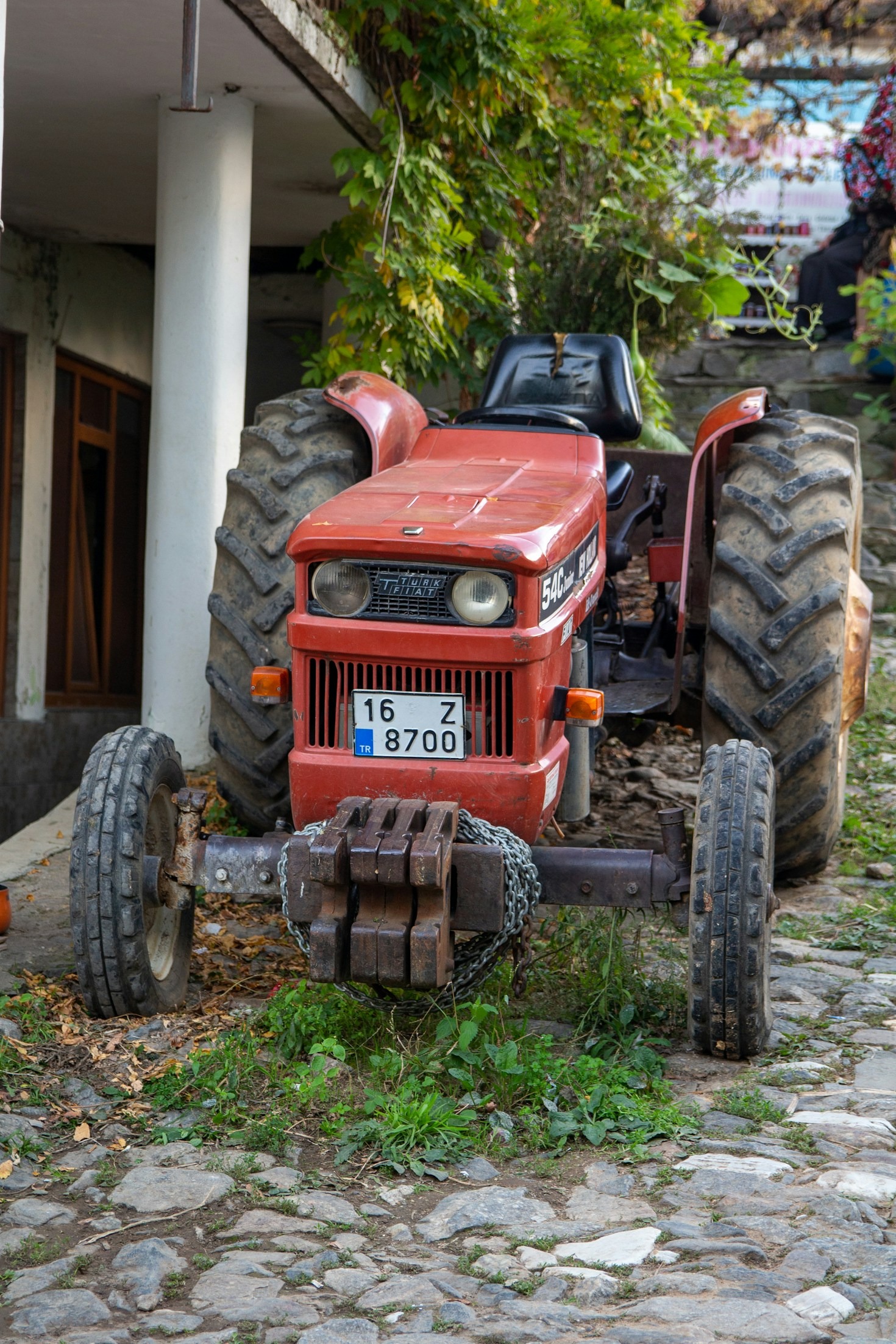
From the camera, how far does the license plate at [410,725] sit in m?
3.15

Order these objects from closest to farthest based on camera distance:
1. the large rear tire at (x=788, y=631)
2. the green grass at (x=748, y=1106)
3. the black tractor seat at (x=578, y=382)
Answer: the green grass at (x=748, y=1106) < the large rear tire at (x=788, y=631) < the black tractor seat at (x=578, y=382)

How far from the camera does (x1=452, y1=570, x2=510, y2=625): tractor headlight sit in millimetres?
3107

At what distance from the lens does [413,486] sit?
3602mm

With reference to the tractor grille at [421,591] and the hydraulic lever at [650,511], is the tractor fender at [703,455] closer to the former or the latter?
the hydraulic lever at [650,511]

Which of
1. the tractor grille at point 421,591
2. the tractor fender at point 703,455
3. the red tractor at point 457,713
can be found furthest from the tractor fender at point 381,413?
the tractor grille at point 421,591

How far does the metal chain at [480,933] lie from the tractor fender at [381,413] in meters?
1.42

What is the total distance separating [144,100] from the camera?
6.26 metres

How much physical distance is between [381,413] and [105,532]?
20.0 feet

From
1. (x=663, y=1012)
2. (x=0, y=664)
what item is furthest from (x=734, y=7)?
(x=663, y=1012)

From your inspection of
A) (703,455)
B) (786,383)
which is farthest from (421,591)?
(786,383)

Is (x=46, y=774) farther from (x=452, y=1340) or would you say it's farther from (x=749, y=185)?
(x=749, y=185)

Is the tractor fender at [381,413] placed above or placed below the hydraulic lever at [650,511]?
above

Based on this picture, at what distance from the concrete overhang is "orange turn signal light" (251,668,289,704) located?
2.92 metres

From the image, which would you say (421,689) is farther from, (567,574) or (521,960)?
(521,960)
